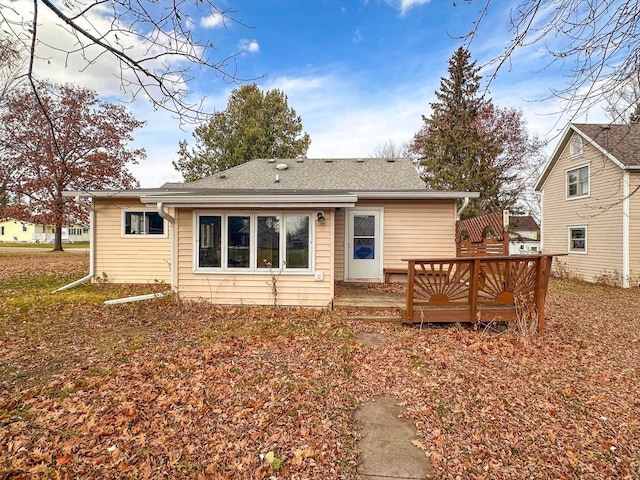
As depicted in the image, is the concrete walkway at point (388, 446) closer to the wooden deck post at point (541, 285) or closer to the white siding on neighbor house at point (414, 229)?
the wooden deck post at point (541, 285)

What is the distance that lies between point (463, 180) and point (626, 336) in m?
14.0

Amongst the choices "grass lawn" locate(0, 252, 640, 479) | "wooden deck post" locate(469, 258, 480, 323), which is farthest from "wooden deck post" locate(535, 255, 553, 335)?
"wooden deck post" locate(469, 258, 480, 323)

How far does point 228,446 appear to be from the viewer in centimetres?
245

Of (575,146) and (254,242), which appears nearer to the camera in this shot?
(254,242)

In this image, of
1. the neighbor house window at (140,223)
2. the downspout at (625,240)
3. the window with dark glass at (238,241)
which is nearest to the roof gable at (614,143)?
the downspout at (625,240)

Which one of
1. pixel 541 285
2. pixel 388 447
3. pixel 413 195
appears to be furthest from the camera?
pixel 413 195

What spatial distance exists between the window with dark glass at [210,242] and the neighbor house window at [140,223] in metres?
3.37

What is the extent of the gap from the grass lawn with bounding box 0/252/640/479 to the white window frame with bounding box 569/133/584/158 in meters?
9.12

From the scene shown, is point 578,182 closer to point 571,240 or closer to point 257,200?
point 571,240

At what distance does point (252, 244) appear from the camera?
21.0 ft

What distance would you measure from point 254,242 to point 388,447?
15.0 ft

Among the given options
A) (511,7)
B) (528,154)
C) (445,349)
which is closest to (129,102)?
(511,7)

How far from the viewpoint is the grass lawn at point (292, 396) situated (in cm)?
232

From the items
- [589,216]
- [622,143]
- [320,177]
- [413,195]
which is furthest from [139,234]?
[622,143]
